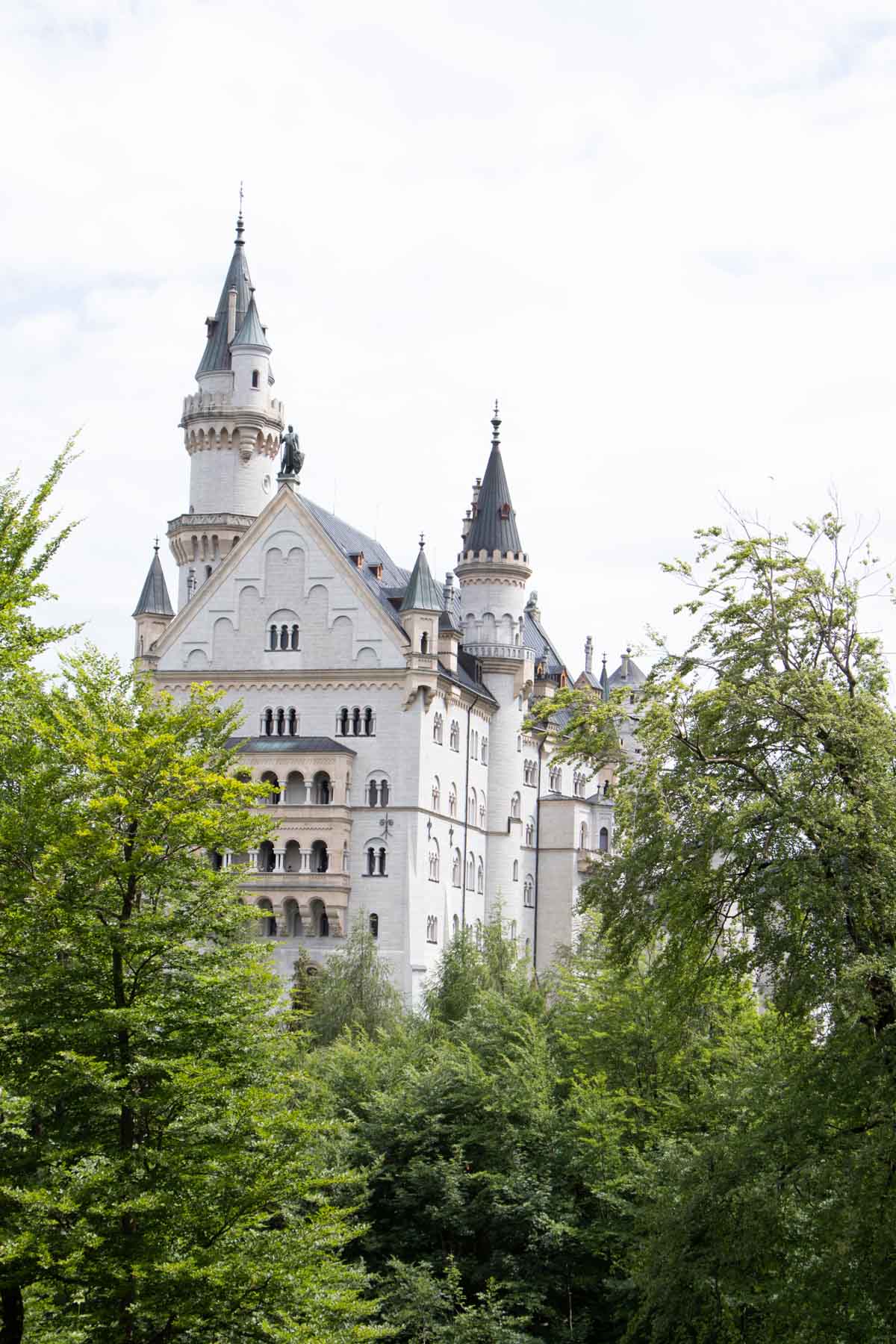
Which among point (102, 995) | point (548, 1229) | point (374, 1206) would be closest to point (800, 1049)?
point (102, 995)

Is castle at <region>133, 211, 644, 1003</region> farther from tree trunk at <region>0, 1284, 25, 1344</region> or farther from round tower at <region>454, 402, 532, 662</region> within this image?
tree trunk at <region>0, 1284, 25, 1344</region>

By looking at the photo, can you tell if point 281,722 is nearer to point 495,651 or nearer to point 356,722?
point 356,722

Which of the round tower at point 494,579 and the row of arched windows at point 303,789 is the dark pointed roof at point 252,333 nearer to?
the round tower at point 494,579

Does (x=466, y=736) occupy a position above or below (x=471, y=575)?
below

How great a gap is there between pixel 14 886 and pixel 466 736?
2567 inches

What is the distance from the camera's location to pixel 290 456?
286ft

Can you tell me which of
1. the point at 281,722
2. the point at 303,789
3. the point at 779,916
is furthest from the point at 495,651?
the point at 779,916

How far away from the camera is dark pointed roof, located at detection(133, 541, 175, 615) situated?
91000 millimetres

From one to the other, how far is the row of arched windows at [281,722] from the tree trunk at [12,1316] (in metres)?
59.4

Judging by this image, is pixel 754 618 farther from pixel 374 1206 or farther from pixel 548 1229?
pixel 374 1206

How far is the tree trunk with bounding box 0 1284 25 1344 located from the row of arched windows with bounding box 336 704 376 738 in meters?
58.5

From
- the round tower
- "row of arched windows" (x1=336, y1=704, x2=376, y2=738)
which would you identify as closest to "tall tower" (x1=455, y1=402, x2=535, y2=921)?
the round tower

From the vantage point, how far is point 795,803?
25.3m

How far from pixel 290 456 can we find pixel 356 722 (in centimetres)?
1343
